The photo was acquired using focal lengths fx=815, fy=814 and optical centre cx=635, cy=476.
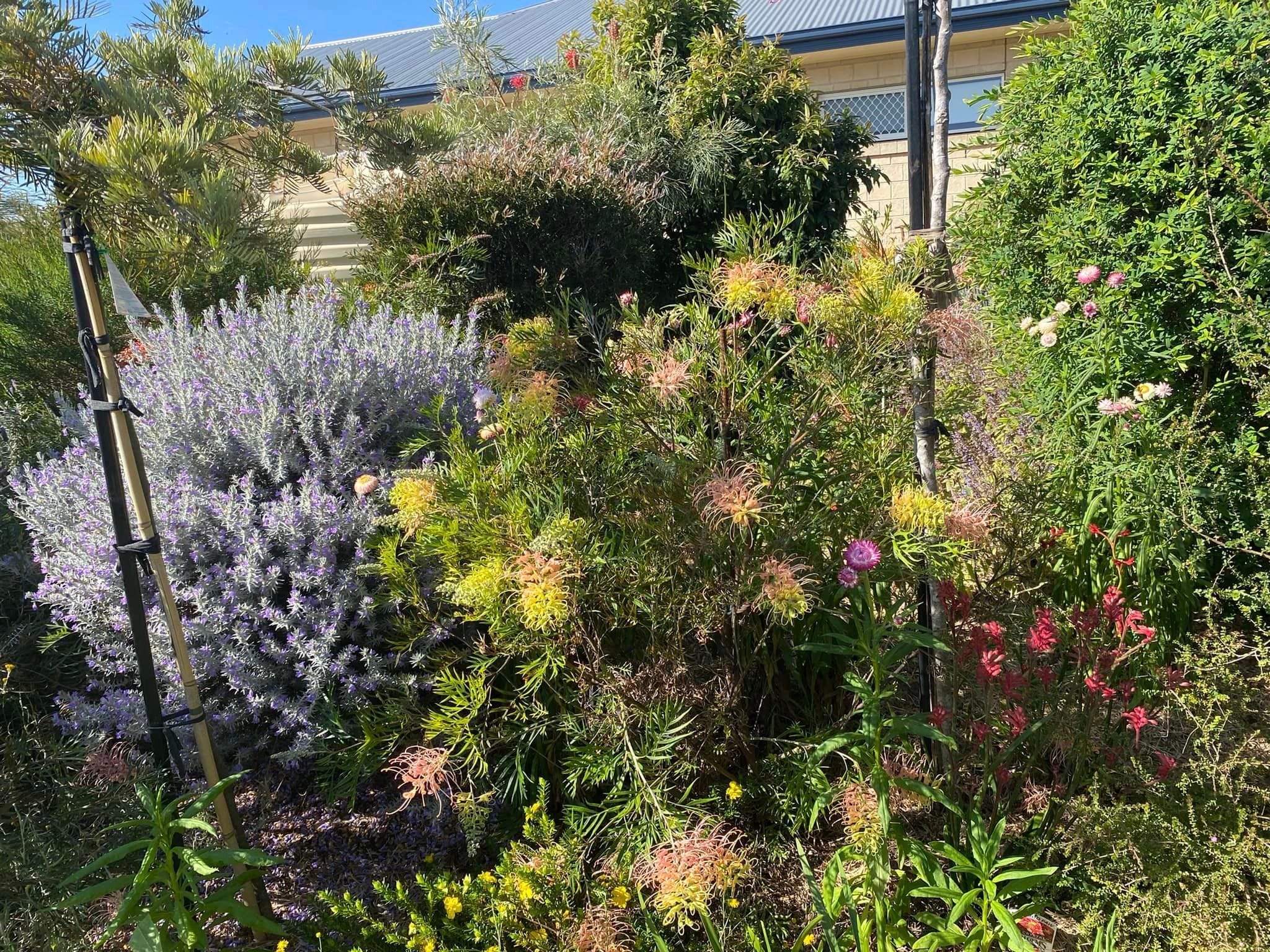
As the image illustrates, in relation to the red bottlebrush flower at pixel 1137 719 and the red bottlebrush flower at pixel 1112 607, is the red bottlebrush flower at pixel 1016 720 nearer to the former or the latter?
the red bottlebrush flower at pixel 1137 719

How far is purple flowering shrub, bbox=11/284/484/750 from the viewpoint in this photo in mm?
2309

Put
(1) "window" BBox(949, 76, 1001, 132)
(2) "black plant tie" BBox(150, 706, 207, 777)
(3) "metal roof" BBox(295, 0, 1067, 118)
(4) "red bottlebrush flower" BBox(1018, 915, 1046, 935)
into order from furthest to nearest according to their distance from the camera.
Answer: (1) "window" BBox(949, 76, 1001, 132), (3) "metal roof" BBox(295, 0, 1067, 118), (2) "black plant tie" BBox(150, 706, 207, 777), (4) "red bottlebrush flower" BBox(1018, 915, 1046, 935)

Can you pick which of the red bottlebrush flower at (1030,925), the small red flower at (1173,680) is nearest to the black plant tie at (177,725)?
the red bottlebrush flower at (1030,925)

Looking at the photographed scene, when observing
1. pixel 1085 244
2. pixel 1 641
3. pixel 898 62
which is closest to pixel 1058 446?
pixel 1085 244

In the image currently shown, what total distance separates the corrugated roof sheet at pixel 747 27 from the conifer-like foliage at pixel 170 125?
458 centimetres

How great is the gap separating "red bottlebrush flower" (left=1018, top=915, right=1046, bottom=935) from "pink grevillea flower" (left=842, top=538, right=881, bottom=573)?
0.81 metres

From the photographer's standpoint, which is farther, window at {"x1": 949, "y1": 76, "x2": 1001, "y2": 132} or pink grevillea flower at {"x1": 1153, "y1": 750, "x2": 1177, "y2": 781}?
window at {"x1": 949, "y1": 76, "x2": 1001, "y2": 132}

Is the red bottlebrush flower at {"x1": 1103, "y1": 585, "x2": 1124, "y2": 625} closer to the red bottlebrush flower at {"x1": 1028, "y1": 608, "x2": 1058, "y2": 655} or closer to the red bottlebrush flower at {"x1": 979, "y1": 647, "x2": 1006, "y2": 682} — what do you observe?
the red bottlebrush flower at {"x1": 1028, "y1": 608, "x2": 1058, "y2": 655}

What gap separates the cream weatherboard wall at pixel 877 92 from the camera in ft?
29.9

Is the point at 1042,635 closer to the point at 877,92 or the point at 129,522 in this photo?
the point at 129,522

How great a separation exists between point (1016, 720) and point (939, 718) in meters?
0.19

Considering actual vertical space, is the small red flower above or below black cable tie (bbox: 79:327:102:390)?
below


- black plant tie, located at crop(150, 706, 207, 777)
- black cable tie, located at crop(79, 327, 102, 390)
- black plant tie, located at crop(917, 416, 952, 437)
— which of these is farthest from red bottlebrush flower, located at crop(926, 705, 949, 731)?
black cable tie, located at crop(79, 327, 102, 390)

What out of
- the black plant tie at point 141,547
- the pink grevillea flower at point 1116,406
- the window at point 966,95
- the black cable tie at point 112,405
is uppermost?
the window at point 966,95
